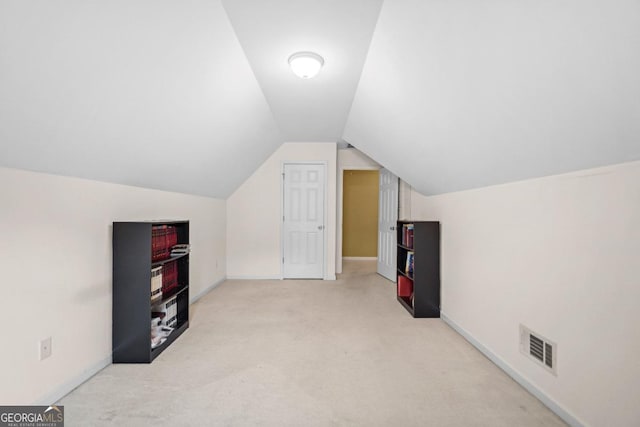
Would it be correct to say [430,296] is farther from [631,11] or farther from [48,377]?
[48,377]

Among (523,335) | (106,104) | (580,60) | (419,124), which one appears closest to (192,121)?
(106,104)

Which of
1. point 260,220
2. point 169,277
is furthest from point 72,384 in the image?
point 260,220

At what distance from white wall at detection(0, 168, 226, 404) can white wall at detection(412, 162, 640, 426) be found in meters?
3.01

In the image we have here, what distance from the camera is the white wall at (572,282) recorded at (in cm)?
143

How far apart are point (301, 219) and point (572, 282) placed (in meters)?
4.03

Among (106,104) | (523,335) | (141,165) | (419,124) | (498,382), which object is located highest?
(419,124)

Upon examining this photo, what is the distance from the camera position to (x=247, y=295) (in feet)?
14.2

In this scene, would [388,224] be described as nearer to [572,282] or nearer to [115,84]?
[572,282]

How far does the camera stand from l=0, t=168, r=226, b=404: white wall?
63.0 inches

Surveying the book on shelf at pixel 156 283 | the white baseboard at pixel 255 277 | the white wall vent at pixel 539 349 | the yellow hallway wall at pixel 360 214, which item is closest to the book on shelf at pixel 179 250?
the book on shelf at pixel 156 283

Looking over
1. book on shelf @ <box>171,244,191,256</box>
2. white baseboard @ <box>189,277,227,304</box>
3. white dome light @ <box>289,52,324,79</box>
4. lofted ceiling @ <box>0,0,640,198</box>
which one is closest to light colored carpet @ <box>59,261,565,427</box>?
white baseboard @ <box>189,277,227,304</box>

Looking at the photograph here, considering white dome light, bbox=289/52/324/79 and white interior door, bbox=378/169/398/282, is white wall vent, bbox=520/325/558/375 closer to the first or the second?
white dome light, bbox=289/52/324/79

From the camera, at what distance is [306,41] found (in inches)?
88.5

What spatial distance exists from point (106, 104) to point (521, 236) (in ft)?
8.99
